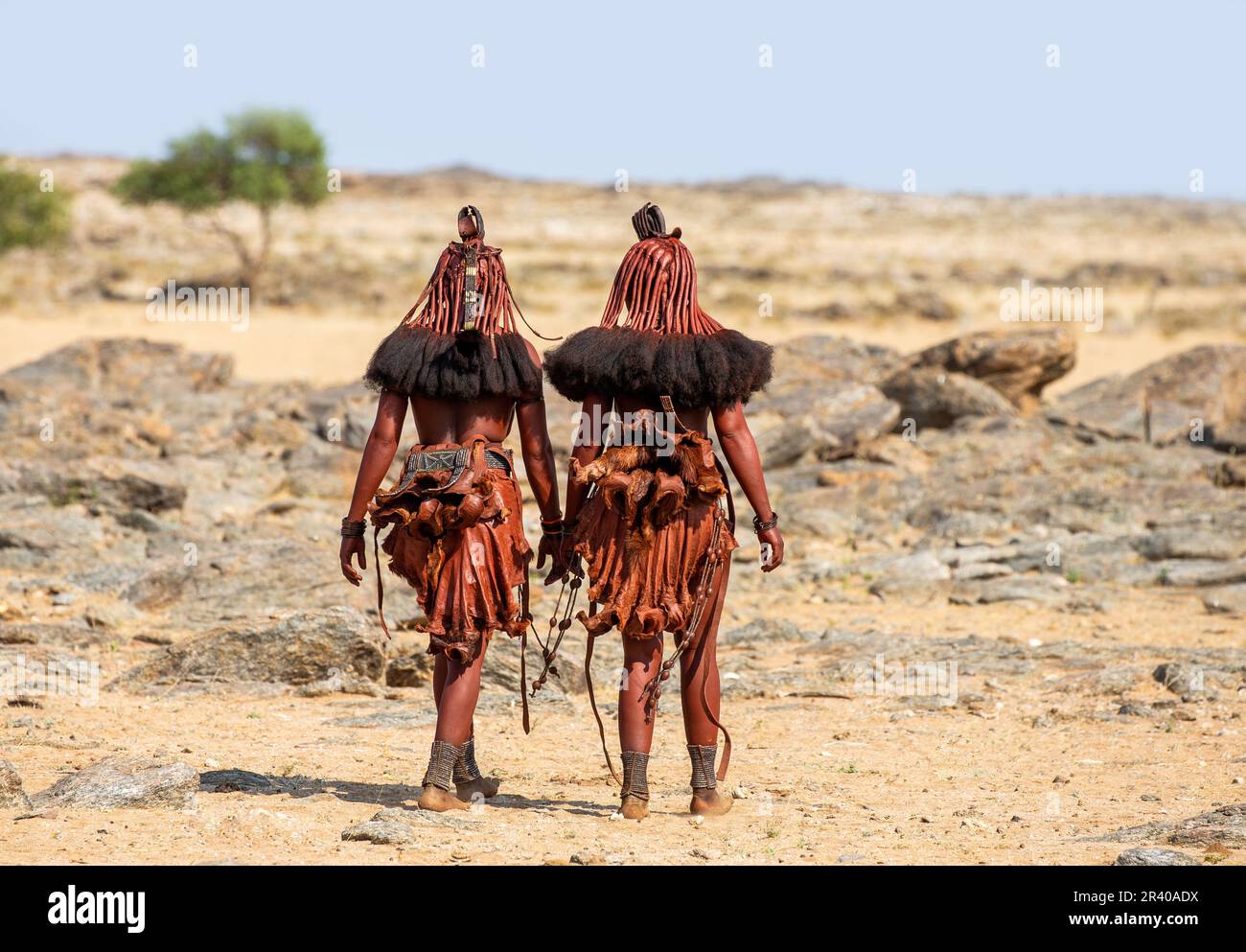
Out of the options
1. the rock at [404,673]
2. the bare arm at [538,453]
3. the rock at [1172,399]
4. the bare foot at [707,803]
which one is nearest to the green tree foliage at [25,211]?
the rock at [1172,399]

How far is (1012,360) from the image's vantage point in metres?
19.8

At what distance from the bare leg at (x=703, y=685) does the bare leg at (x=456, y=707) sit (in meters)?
0.80

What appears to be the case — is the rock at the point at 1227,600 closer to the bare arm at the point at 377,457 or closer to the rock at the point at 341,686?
the rock at the point at 341,686

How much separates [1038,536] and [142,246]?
48.0 meters

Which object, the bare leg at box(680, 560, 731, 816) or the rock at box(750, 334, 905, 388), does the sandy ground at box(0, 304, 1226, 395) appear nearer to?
the rock at box(750, 334, 905, 388)

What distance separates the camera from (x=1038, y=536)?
14172mm

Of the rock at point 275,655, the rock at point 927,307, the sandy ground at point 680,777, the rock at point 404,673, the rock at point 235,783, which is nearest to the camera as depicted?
the sandy ground at point 680,777

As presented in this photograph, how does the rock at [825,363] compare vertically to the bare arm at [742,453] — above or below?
below

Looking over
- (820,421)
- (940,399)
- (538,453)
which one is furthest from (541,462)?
(940,399)

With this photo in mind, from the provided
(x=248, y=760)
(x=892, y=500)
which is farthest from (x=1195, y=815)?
(x=892, y=500)

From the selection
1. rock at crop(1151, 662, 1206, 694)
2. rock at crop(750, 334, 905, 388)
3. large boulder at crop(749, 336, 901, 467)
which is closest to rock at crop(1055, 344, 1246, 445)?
rock at crop(750, 334, 905, 388)

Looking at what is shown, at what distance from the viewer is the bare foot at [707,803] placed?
20.8ft

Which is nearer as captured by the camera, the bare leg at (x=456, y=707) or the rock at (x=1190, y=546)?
the bare leg at (x=456, y=707)

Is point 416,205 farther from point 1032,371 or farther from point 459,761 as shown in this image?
point 459,761
